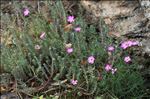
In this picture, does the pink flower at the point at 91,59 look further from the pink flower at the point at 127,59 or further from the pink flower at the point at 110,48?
the pink flower at the point at 127,59

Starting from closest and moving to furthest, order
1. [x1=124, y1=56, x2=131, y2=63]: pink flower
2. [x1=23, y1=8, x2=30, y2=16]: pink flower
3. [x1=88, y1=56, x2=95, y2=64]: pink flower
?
[x1=124, y1=56, x2=131, y2=63]: pink flower → [x1=88, y1=56, x2=95, y2=64]: pink flower → [x1=23, y1=8, x2=30, y2=16]: pink flower

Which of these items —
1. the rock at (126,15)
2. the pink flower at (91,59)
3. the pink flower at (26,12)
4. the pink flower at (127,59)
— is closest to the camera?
the pink flower at (127,59)

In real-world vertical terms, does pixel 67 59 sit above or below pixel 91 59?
above

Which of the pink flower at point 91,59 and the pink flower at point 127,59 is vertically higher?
the pink flower at point 91,59

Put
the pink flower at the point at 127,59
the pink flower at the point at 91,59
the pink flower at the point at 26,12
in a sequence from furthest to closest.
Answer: the pink flower at the point at 26,12
the pink flower at the point at 91,59
the pink flower at the point at 127,59

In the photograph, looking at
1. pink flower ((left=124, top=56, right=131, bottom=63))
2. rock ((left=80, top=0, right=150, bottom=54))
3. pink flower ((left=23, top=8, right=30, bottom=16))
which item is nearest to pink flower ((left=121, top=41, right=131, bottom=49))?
pink flower ((left=124, top=56, right=131, bottom=63))

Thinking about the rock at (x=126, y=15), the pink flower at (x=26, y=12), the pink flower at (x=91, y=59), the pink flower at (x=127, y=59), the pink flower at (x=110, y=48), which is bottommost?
the pink flower at (x=127, y=59)

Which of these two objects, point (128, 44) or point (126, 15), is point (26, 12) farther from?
point (128, 44)

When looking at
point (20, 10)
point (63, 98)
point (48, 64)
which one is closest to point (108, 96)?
point (63, 98)

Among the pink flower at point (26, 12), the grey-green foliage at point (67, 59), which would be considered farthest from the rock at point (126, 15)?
the pink flower at point (26, 12)

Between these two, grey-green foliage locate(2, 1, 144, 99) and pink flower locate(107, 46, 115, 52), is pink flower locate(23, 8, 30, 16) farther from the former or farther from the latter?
pink flower locate(107, 46, 115, 52)

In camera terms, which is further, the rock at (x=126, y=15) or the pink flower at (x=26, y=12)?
the pink flower at (x=26, y=12)

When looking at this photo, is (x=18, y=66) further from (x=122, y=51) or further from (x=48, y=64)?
(x=122, y=51)

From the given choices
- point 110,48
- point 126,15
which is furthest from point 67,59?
point 126,15
